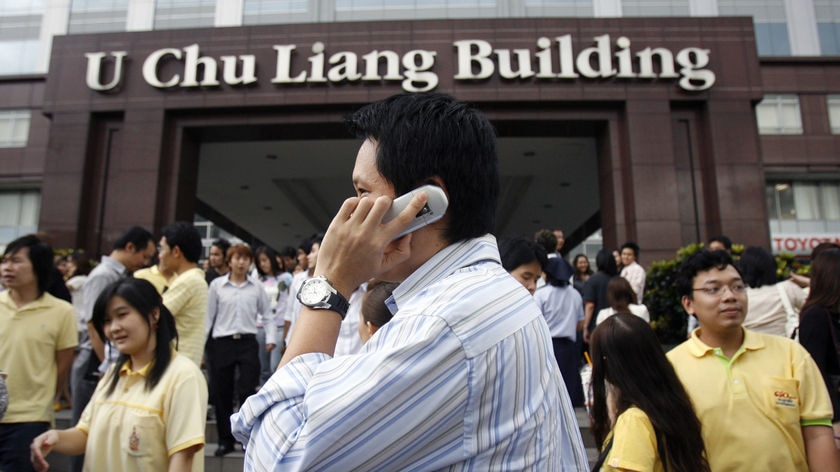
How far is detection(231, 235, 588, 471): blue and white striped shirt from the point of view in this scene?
93 cm

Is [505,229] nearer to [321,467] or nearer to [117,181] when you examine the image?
[117,181]

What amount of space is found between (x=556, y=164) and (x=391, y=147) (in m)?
15.1

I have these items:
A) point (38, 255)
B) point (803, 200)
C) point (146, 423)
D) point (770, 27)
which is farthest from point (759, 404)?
point (770, 27)

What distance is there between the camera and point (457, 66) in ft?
42.3

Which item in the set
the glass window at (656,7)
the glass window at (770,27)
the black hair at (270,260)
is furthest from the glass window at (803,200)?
the black hair at (270,260)

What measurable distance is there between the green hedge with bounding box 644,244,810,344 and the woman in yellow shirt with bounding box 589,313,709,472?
5896mm

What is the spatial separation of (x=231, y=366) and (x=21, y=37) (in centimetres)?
1771

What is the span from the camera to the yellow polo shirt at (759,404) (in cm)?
239

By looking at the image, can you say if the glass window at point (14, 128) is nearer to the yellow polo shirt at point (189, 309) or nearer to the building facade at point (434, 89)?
the building facade at point (434, 89)

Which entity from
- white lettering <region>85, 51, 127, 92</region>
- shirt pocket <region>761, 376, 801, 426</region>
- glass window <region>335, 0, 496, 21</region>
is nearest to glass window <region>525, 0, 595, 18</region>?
glass window <region>335, 0, 496, 21</region>

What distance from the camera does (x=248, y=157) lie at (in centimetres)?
1538

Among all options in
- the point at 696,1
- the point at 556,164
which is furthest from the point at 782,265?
the point at 696,1

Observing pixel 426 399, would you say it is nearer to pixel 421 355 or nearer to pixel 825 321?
pixel 421 355

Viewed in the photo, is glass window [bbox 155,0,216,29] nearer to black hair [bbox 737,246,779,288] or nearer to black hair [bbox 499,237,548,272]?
black hair [bbox 499,237,548,272]
